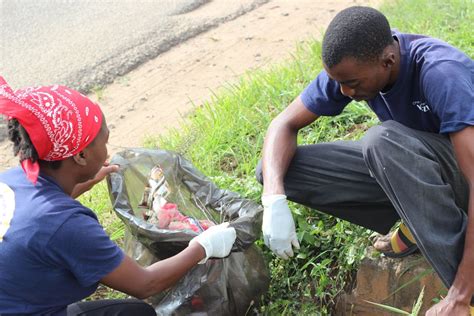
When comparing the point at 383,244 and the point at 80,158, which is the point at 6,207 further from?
the point at 383,244

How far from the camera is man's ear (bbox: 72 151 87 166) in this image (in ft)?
7.36

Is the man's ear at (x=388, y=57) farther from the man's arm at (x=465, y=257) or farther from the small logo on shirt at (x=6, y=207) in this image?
the small logo on shirt at (x=6, y=207)

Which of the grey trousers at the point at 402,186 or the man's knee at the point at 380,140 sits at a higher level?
the man's knee at the point at 380,140

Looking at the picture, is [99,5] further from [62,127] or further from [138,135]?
[62,127]

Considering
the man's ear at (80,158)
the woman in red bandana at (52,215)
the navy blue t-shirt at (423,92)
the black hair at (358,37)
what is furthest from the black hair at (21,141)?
the navy blue t-shirt at (423,92)

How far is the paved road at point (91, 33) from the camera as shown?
5.23 meters

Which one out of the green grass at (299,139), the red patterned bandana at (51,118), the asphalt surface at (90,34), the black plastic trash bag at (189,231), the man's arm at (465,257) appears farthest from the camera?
the asphalt surface at (90,34)

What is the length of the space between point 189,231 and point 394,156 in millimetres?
825

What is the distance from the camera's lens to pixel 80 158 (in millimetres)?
2256

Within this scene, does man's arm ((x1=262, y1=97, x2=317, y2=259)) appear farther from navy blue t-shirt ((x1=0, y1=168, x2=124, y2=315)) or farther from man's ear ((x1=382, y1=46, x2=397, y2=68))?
navy blue t-shirt ((x1=0, y1=168, x2=124, y2=315))

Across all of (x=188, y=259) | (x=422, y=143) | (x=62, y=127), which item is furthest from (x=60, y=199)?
(x=422, y=143)

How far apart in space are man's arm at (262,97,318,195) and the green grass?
0.32m

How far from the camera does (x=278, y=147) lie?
9.33 ft

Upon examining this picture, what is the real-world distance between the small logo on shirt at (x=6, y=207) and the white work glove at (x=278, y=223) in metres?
0.98
